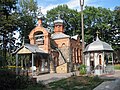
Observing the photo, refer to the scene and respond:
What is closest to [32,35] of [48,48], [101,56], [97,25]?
[48,48]

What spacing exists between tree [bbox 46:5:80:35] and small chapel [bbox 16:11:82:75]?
1635 centimetres

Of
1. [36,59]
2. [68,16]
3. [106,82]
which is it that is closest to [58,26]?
[36,59]

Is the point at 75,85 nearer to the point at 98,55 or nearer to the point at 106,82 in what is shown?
the point at 106,82

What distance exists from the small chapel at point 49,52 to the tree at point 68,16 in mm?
16346

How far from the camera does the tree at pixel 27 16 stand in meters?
52.1

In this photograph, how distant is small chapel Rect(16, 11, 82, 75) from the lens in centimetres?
3535

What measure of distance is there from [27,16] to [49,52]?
16859 millimetres

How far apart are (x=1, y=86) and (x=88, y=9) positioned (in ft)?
171

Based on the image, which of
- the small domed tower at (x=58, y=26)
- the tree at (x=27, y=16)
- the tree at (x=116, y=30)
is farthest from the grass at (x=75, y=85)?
the tree at (x=116, y=30)

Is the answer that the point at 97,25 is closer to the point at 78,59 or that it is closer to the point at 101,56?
the point at 78,59

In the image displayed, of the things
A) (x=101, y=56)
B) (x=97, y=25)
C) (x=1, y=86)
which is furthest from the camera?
(x=97, y=25)

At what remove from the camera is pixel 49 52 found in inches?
1510

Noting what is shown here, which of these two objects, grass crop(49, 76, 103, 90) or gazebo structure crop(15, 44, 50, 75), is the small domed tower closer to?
gazebo structure crop(15, 44, 50, 75)

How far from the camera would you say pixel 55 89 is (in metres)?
14.3
